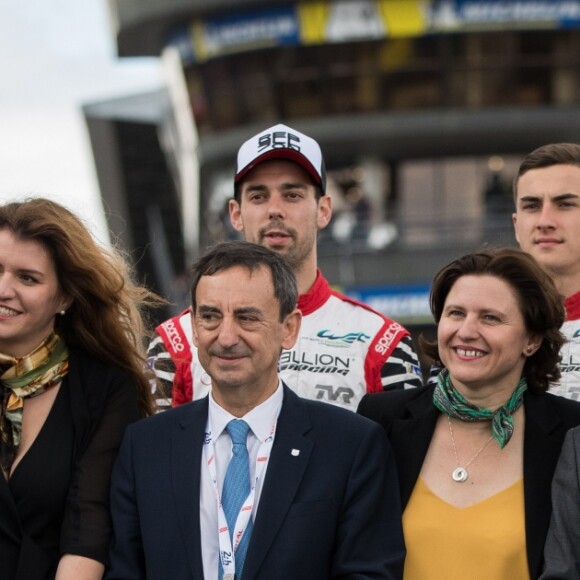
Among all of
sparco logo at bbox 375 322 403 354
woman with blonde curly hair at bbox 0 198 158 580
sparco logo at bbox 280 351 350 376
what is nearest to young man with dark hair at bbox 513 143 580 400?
sparco logo at bbox 375 322 403 354

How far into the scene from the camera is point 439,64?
31.5m

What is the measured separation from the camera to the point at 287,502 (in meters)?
4.33

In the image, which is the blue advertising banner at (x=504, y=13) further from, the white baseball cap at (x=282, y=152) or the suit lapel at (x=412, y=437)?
the suit lapel at (x=412, y=437)

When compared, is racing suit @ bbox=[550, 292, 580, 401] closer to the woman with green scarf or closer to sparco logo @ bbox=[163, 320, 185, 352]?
the woman with green scarf

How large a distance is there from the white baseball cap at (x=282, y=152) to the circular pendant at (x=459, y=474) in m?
1.79

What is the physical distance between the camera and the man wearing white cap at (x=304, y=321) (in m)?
5.48

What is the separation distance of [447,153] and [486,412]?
29388 mm

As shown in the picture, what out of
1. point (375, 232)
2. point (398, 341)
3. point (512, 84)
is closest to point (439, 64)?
point (512, 84)

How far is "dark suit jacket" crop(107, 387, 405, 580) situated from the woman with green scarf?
0.63ft

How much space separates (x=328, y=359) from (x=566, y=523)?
1590mm

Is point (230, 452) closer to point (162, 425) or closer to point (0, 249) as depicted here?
point (162, 425)

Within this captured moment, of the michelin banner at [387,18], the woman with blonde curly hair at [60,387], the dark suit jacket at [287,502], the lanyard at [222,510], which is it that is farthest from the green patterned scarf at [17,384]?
the michelin banner at [387,18]

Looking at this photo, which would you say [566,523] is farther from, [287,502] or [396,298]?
[396,298]

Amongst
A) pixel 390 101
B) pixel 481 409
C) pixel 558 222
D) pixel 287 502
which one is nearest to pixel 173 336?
pixel 287 502
